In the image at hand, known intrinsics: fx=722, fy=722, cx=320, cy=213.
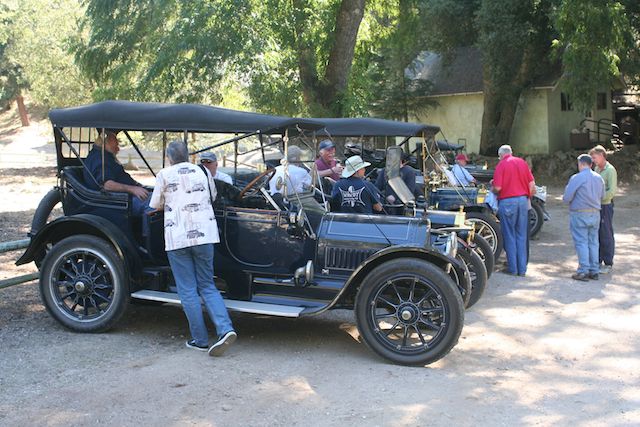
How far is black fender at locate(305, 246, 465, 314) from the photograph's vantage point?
622cm

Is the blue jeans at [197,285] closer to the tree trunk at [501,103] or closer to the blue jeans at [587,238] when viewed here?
the blue jeans at [587,238]

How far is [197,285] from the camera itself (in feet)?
21.3

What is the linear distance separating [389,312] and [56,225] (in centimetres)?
330

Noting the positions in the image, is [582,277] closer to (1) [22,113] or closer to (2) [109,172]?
(2) [109,172]

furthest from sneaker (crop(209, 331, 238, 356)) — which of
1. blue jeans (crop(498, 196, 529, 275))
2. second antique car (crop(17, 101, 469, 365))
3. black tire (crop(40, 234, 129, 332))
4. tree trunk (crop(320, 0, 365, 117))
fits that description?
tree trunk (crop(320, 0, 365, 117))

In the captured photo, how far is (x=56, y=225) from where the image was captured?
22.9 ft

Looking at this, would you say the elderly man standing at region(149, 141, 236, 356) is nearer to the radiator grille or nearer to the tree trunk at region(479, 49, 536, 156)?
the radiator grille

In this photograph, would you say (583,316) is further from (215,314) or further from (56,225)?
(56,225)

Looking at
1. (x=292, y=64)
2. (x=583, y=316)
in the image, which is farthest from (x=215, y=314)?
(x=292, y=64)

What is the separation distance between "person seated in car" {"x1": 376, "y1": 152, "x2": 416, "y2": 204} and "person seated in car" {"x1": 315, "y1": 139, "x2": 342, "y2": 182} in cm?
65

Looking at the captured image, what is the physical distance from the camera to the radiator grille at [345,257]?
6.60 meters

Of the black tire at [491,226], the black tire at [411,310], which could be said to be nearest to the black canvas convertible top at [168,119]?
the black tire at [411,310]

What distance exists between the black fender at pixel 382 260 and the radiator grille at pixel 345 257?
21 cm

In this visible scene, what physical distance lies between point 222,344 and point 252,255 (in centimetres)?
100
